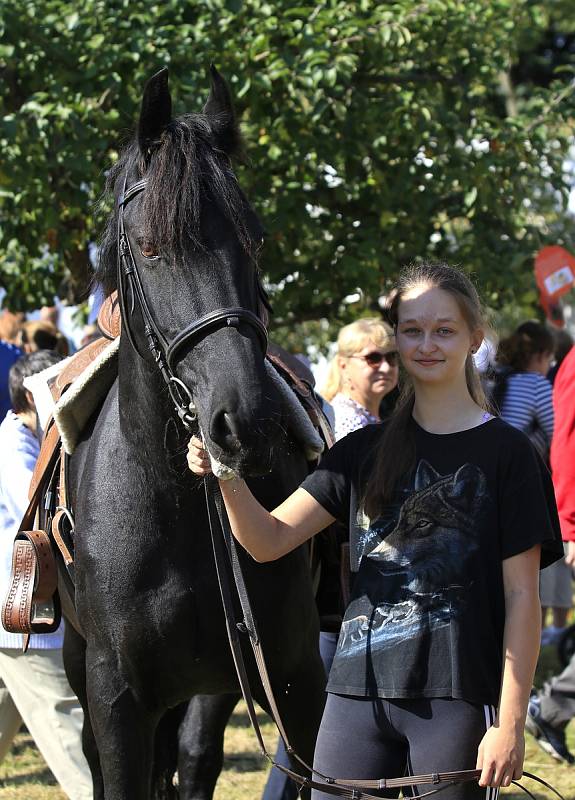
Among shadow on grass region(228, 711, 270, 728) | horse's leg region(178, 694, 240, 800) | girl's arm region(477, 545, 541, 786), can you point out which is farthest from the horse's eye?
shadow on grass region(228, 711, 270, 728)

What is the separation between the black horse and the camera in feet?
7.86

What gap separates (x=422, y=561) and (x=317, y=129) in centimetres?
435

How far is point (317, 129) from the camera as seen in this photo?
6289 millimetres

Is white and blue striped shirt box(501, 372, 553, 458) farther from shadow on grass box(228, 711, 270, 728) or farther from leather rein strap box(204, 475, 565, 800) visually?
leather rein strap box(204, 475, 565, 800)

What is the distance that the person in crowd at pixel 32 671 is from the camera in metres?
4.18

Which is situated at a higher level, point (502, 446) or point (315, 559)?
point (502, 446)

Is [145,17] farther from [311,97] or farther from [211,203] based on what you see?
[211,203]

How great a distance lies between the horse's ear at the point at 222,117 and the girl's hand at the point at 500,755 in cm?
156

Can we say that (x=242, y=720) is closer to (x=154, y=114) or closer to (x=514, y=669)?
(x=514, y=669)

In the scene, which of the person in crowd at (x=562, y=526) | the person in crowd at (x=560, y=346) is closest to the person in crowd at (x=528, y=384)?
the person in crowd at (x=560, y=346)

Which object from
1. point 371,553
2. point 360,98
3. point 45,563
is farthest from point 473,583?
point 360,98

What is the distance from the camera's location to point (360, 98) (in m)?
6.32

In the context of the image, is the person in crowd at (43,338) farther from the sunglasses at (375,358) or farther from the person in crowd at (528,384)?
the person in crowd at (528,384)

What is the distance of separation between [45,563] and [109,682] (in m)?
0.70
